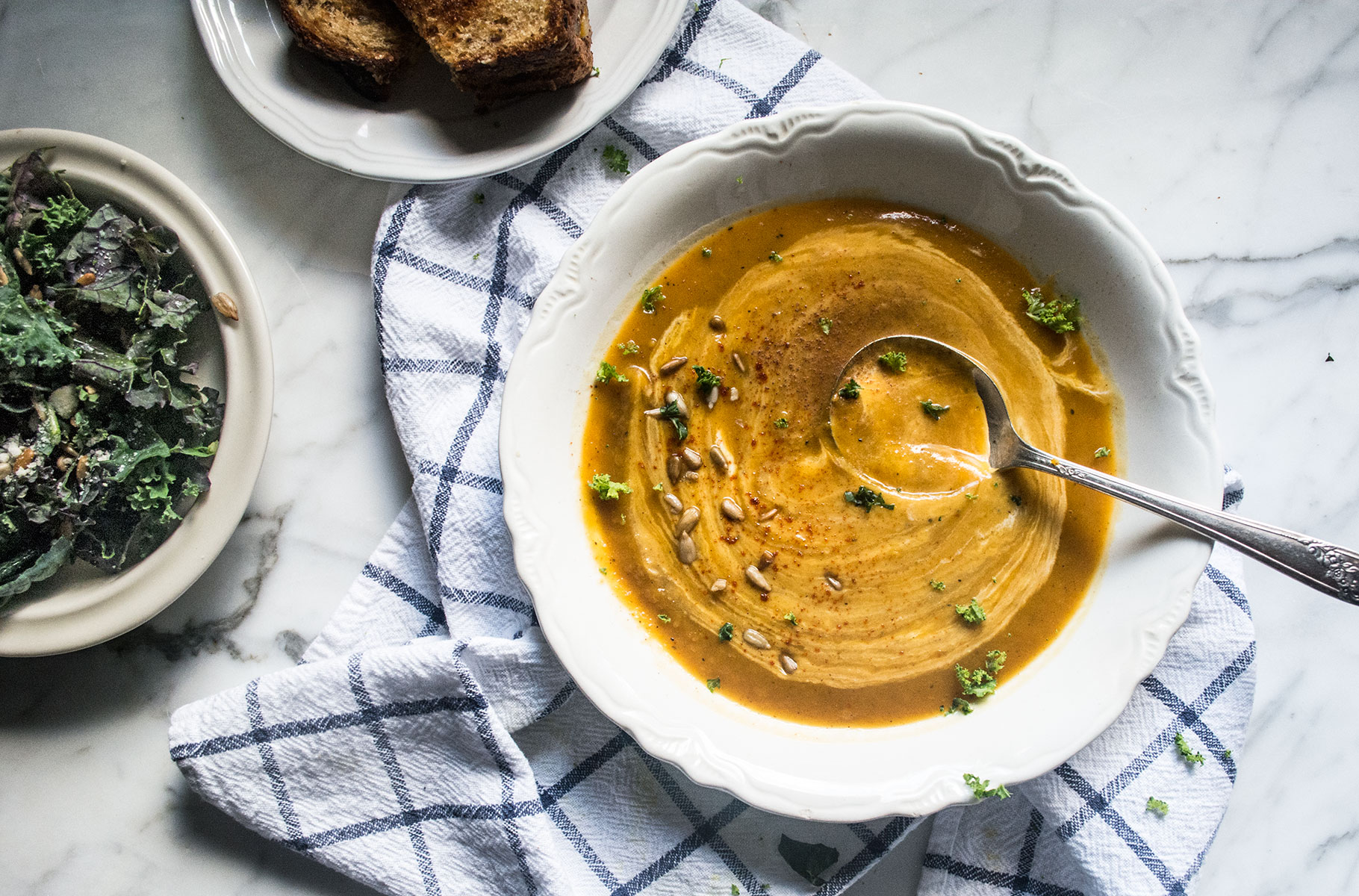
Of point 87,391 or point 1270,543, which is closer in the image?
point 1270,543

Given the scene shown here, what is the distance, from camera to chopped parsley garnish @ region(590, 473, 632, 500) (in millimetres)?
3133

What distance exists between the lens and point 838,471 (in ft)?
10.4

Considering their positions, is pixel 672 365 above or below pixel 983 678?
above

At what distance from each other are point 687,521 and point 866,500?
0.66 metres

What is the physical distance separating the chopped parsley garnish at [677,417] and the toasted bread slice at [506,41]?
1268mm

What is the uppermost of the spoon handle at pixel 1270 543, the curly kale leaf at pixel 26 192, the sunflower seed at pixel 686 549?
the spoon handle at pixel 1270 543

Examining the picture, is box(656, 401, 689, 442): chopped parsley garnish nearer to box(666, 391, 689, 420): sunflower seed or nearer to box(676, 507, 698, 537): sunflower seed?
box(666, 391, 689, 420): sunflower seed

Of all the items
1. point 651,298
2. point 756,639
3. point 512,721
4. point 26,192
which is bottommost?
point 512,721

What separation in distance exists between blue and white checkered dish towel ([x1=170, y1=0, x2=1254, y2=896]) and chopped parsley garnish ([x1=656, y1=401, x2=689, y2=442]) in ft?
2.08

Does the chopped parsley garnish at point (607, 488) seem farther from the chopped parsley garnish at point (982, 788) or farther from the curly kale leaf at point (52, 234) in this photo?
the curly kale leaf at point (52, 234)

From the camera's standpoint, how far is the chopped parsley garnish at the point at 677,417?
3.13 m

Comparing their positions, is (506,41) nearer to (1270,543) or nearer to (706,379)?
(706,379)

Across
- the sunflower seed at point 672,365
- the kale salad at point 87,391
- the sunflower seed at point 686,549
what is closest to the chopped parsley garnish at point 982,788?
the sunflower seed at point 686,549

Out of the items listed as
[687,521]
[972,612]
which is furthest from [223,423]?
[972,612]
